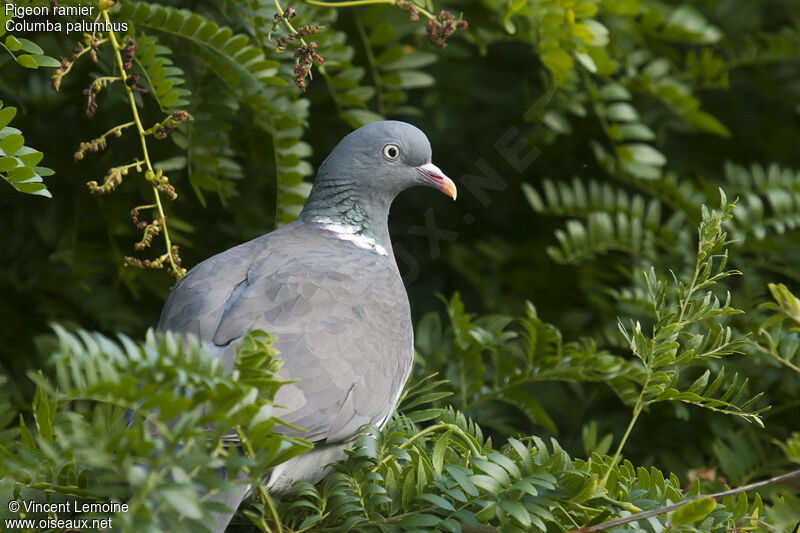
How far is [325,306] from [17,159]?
2.14ft

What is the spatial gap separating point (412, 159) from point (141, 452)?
1.39m

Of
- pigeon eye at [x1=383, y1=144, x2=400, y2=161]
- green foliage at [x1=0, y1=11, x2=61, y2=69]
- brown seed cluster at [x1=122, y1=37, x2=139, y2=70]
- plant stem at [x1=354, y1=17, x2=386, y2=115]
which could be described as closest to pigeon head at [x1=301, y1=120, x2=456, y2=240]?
pigeon eye at [x1=383, y1=144, x2=400, y2=161]

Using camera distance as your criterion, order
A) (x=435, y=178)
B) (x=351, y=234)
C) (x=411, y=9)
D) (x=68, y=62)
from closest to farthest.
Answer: (x=68, y=62) < (x=411, y=9) < (x=351, y=234) < (x=435, y=178)

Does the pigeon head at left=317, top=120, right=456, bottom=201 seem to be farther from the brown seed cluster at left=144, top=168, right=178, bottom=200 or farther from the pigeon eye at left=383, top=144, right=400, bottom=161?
the brown seed cluster at left=144, top=168, right=178, bottom=200

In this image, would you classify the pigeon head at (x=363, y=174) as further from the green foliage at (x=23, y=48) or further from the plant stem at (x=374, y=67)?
the green foliage at (x=23, y=48)

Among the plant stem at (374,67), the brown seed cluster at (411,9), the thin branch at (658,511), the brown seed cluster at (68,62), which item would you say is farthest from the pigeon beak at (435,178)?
the thin branch at (658,511)

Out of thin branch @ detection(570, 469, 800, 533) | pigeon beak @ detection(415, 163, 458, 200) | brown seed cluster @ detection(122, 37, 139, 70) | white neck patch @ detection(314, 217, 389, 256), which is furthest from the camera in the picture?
pigeon beak @ detection(415, 163, 458, 200)

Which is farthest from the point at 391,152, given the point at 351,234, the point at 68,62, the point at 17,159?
the point at 17,159

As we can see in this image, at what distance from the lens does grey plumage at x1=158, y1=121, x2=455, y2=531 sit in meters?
1.59

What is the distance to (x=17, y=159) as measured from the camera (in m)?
1.52

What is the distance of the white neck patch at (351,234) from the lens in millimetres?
2109

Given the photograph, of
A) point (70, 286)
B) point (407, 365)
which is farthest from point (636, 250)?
point (70, 286)

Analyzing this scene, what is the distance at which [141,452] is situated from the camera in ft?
3.13

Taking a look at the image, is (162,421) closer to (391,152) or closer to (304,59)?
(304,59)
